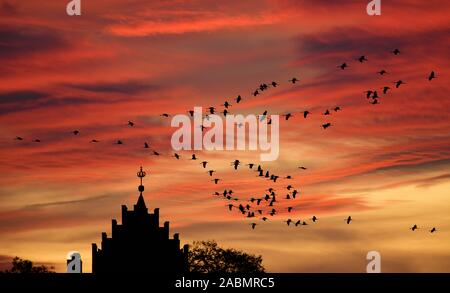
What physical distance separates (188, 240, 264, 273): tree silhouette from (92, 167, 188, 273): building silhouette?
24.4 ft

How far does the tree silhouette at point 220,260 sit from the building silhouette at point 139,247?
7.45 m

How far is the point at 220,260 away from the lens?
4678 inches

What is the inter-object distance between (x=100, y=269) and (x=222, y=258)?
54.3 feet

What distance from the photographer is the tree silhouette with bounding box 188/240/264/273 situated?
384 feet

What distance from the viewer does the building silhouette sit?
108 meters

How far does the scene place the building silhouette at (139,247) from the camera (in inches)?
4232

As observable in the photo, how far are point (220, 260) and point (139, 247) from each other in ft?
39.3

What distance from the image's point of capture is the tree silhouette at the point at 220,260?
117125mm
